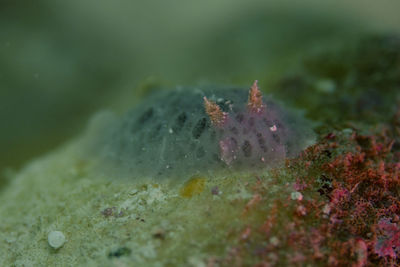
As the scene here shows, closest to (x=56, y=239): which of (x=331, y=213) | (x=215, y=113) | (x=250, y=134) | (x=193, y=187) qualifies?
(x=193, y=187)

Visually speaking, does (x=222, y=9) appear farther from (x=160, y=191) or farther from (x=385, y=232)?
(x=385, y=232)

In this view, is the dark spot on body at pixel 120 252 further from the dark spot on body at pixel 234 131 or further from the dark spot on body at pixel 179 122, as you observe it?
the dark spot on body at pixel 234 131

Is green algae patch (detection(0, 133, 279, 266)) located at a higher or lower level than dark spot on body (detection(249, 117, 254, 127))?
lower

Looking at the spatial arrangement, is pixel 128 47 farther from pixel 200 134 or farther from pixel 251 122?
pixel 251 122

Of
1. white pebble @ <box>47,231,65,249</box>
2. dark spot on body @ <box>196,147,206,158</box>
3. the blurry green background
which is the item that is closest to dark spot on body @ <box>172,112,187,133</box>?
dark spot on body @ <box>196,147,206,158</box>

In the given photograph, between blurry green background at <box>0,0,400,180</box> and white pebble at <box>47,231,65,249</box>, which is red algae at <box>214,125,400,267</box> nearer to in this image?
white pebble at <box>47,231,65,249</box>

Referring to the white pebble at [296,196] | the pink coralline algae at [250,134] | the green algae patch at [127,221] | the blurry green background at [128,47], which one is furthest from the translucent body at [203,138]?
the blurry green background at [128,47]
